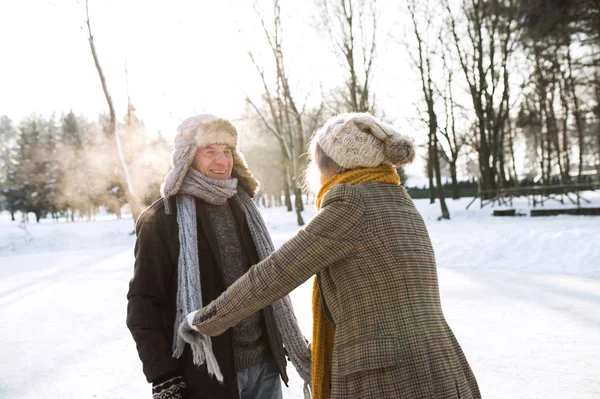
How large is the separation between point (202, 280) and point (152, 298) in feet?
0.76

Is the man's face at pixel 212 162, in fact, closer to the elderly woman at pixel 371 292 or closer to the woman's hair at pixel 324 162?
the woman's hair at pixel 324 162

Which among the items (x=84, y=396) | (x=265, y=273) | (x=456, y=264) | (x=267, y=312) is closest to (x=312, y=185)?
(x=265, y=273)

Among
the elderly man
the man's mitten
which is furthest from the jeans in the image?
the man's mitten

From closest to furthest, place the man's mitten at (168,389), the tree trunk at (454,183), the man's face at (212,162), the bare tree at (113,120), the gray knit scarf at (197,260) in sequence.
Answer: the man's mitten at (168,389)
the gray knit scarf at (197,260)
the man's face at (212,162)
the bare tree at (113,120)
the tree trunk at (454,183)

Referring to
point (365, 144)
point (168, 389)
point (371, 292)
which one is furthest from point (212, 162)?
point (371, 292)

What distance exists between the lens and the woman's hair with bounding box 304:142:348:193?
5.67 ft

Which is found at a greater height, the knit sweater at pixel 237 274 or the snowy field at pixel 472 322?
the knit sweater at pixel 237 274

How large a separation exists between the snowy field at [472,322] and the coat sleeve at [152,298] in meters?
1.85

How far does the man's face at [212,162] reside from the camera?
90.9 inches

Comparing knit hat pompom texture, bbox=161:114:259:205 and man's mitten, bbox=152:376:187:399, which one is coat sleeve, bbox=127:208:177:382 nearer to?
man's mitten, bbox=152:376:187:399

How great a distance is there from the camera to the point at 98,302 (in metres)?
7.32

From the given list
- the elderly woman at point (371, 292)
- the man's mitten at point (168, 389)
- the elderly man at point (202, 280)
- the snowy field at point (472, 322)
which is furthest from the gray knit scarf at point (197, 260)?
the snowy field at point (472, 322)

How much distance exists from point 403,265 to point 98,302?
22.8 ft

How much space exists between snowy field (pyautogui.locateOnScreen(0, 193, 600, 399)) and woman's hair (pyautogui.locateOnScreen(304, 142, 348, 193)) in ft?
7.45
